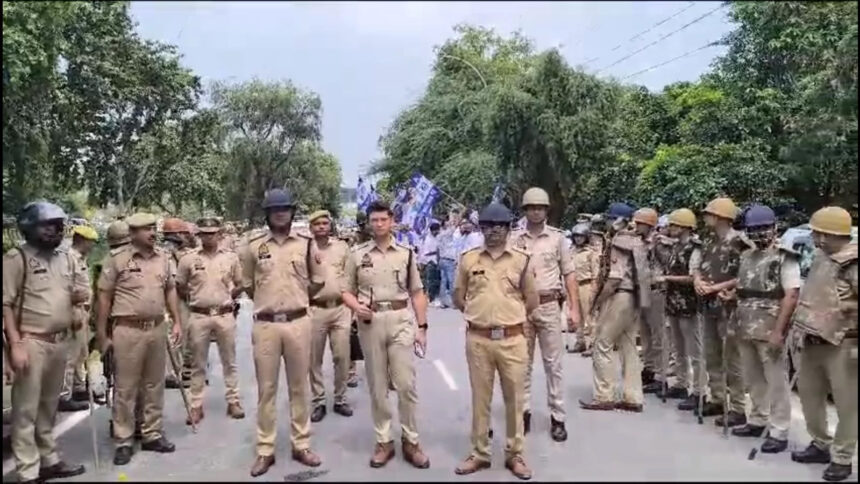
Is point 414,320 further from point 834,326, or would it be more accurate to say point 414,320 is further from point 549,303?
point 834,326

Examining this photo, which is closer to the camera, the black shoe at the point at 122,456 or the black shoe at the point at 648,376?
the black shoe at the point at 122,456

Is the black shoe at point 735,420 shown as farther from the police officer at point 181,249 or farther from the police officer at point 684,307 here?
the police officer at point 181,249

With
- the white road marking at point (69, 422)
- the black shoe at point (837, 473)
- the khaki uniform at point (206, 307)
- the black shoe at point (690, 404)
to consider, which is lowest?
the black shoe at point (837, 473)

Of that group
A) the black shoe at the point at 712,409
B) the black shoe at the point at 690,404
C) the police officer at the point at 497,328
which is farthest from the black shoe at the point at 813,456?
the police officer at the point at 497,328

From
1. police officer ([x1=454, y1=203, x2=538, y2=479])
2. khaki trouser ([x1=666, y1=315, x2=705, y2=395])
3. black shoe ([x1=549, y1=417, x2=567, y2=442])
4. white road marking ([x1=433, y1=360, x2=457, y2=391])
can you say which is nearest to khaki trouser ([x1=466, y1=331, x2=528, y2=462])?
police officer ([x1=454, y1=203, x2=538, y2=479])

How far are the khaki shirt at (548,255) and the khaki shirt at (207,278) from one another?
275 centimetres

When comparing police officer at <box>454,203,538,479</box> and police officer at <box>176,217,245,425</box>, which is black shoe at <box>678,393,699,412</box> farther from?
police officer at <box>176,217,245,425</box>

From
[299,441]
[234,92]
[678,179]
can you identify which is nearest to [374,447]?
[299,441]

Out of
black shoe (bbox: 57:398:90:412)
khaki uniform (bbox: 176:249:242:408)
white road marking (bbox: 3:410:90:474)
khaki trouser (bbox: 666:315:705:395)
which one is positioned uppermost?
khaki uniform (bbox: 176:249:242:408)

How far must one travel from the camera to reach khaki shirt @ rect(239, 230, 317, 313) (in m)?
6.74

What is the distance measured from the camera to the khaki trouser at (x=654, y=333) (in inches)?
376

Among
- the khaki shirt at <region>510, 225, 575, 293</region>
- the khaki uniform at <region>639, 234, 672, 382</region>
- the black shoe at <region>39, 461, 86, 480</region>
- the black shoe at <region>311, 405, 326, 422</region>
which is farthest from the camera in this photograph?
the khaki uniform at <region>639, 234, 672, 382</region>

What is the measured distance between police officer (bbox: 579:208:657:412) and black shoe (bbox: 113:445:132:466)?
4.16 m

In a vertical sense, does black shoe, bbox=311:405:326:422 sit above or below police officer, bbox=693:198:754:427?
below
